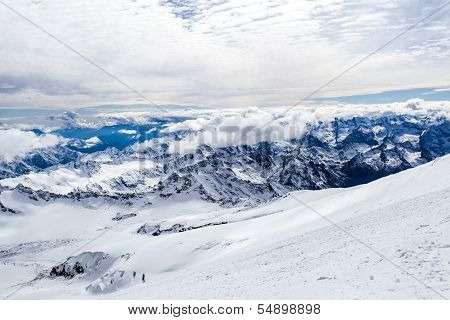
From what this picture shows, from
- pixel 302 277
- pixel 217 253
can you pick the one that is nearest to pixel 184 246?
pixel 217 253

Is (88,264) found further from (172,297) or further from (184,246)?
(172,297)

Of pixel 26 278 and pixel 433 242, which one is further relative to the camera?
pixel 26 278

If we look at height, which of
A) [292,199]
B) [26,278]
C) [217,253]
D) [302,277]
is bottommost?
[26,278]
